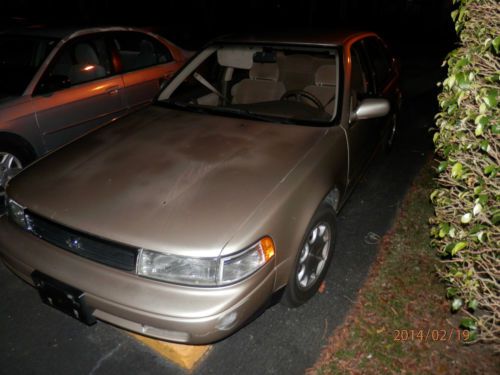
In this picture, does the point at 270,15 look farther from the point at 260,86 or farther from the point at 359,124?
the point at 359,124

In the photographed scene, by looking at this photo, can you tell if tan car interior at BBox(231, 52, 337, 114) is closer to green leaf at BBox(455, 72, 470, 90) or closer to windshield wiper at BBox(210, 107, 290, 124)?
windshield wiper at BBox(210, 107, 290, 124)

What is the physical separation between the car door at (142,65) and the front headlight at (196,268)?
3180 mm

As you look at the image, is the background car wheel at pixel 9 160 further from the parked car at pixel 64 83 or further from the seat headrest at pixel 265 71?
the seat headrest at pixel 265 71

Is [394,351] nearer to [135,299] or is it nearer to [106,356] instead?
[135,299]

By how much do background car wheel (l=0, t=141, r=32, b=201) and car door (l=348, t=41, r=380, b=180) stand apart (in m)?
3.11

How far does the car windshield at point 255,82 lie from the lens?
3111mm

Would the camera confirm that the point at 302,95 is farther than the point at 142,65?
No

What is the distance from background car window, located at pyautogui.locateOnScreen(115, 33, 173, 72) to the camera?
489 cm

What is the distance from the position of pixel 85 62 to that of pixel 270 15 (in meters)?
14.4

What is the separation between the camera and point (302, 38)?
10.5ft

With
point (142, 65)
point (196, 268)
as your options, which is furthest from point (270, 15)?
point (196, 268)

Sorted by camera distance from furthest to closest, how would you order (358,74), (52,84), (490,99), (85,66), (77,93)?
(85,66) → (77,93) → (52,84) → (358,74) → (490,99)

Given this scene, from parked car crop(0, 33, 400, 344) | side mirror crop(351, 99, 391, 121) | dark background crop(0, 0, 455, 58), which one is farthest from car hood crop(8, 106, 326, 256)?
dark background crop(0, 0, 455, 58)

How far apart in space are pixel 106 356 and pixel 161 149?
136 centimetres
